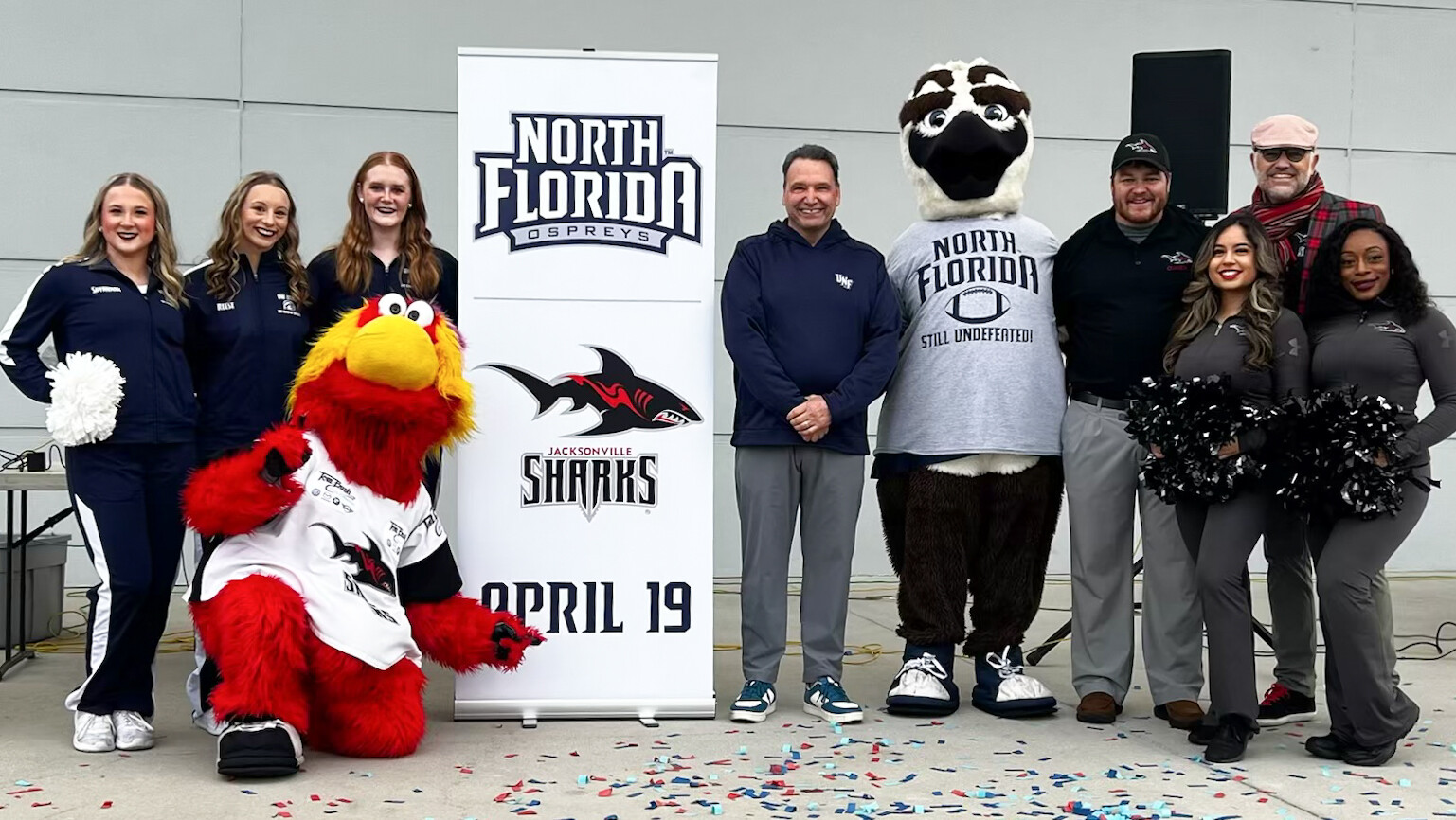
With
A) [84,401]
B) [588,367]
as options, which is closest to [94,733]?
[84,401]

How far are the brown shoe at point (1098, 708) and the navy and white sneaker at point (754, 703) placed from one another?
3.44ft

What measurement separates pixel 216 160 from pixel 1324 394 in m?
6.05

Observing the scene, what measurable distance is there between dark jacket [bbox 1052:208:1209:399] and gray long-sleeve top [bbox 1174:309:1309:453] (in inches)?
11.0

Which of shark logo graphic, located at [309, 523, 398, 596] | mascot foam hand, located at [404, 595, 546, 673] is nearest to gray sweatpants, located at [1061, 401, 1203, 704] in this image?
mascot foam hand, located at [404, 595, 546, 673]

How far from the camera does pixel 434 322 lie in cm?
419

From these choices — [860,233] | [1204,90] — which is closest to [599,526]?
[1204,90]

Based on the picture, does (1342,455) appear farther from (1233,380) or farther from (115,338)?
(115,338)

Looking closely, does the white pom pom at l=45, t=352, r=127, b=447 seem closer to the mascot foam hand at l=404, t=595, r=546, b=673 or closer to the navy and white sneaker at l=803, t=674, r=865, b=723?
the mascot foam hand at l=404, t=595, r=546, b=673

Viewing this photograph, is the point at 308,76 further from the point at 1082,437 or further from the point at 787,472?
the point at 1082,437

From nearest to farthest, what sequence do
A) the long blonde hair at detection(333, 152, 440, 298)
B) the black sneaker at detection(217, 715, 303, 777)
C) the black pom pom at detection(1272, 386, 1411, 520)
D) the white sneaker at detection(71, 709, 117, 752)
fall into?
the black sneaker at detection(217, 715, 303, 777)
the black pom pom at detection(1272, 386, 1411, 520)
the white sneaker at detection(71, 709, 117, 752)
the long blonde hair at detection(333, 152, 440, 298)

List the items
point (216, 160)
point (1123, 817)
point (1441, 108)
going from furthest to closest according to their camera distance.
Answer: point (1441, 108)
point (216, 160)
point (1123, 817)

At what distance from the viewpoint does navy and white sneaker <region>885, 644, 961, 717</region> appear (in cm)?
462

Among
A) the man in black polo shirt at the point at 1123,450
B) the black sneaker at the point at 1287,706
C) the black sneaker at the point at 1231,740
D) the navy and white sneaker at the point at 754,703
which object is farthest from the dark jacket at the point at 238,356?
the black sneaker at the point at 1287,706

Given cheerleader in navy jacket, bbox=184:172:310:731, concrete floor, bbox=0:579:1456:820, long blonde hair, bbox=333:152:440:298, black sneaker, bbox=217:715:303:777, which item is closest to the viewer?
concrete floor, bbox=0:579:1456:820
